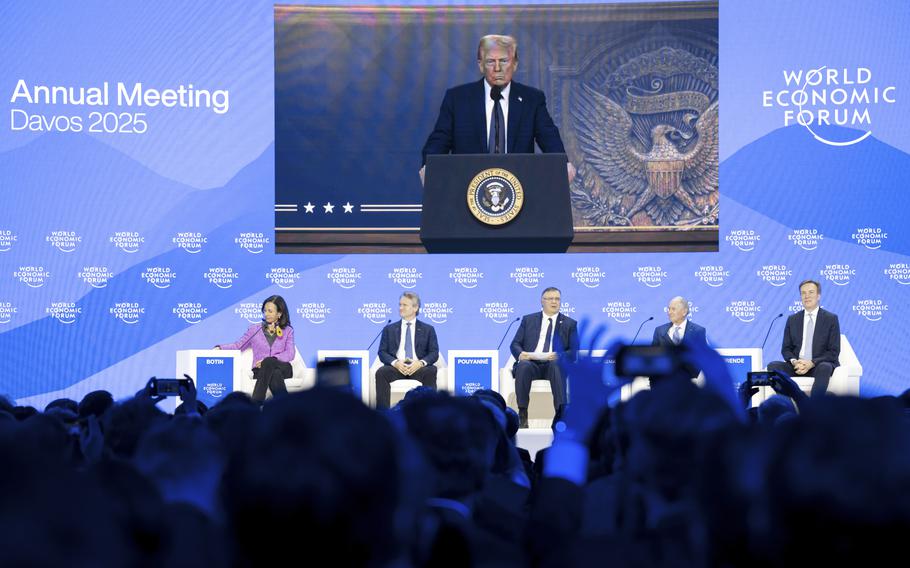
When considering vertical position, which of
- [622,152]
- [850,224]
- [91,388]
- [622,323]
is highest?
[622,152]

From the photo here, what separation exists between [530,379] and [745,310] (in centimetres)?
264

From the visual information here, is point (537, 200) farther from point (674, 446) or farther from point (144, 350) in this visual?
point (674, 446)

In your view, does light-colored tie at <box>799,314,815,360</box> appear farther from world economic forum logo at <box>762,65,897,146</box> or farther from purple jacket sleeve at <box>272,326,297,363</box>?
purple jacket sleeve at <box>272,326,297,363</box>

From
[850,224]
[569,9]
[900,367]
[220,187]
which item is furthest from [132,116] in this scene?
[900,367]

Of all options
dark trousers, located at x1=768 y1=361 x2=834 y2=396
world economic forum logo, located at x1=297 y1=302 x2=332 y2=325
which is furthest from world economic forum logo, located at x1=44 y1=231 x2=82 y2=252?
dark trousers, located at x1=768 y1=361 x2=834 y2=396

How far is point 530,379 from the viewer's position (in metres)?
9.80

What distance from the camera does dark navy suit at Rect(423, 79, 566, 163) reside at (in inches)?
421

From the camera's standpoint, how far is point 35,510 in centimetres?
93

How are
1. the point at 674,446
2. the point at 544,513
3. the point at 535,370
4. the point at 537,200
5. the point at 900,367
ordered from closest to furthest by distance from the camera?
the point at 674,446 → the point at 544,513 → the point at 537,200 → the point at 535,370 → the point at 900,367

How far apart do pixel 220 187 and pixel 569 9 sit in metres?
4.05

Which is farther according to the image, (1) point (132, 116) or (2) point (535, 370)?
(1) point (132, 116)

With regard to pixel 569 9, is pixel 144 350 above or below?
below

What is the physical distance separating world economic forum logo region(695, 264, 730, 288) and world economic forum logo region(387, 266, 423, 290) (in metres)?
2.85

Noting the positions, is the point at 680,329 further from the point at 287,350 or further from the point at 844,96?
the point at 287,350
